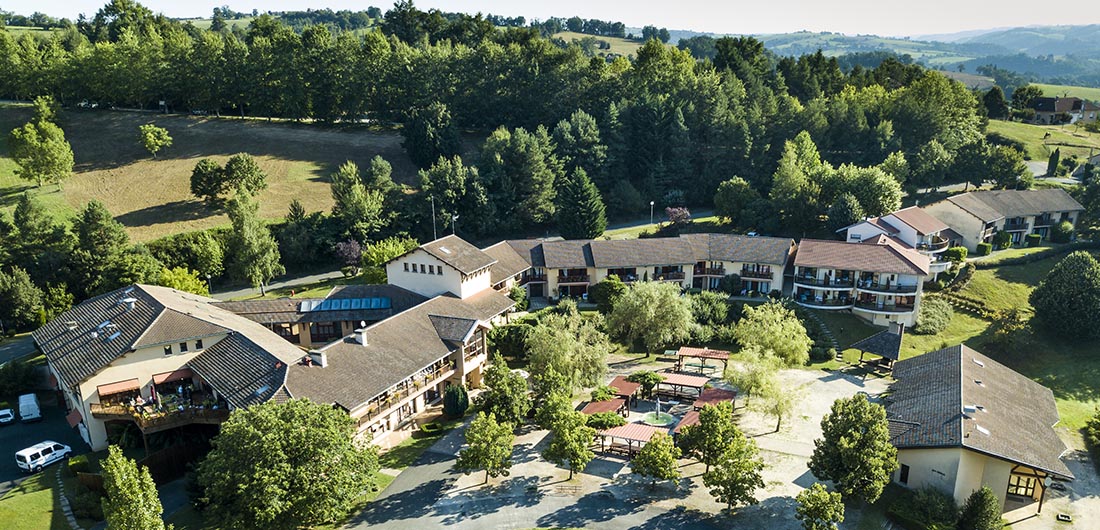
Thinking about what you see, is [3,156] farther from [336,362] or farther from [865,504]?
[865,504]

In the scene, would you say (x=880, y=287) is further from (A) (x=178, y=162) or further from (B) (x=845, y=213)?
(A) (x=178, y=162)

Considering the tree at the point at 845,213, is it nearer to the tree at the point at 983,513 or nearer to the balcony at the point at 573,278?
the balcony at the point at 573,278

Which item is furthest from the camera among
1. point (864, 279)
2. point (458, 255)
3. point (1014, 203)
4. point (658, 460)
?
point (1014, 203)

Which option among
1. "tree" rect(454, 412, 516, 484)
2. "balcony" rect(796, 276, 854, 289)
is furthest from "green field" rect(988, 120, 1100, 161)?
"tree" rect(454, 412, 516, 484)

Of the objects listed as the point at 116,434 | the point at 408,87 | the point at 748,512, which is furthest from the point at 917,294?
the point at 408,87

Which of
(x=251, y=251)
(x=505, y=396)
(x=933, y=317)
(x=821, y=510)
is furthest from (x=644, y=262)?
(x=251, y=251)

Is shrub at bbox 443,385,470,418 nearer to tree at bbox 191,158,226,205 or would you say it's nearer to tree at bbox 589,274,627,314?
tree at bbox 589,274,627,314

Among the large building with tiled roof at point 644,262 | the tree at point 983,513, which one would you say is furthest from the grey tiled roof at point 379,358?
the tree at point 983,513
